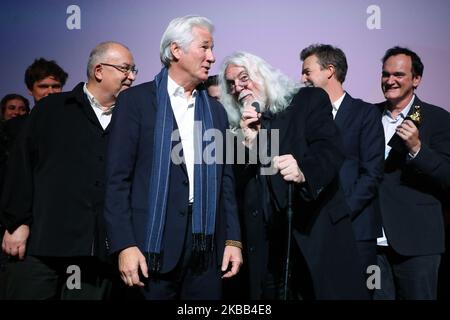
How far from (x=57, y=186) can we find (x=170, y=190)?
884 mm

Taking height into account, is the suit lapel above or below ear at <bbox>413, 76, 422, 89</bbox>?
below

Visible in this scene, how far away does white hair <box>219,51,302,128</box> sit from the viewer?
3.06 metres

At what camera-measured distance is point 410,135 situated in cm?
347

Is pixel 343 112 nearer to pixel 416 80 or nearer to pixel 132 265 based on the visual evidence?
pixel 416 80

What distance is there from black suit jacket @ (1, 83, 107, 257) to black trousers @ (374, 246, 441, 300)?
66.0 inches


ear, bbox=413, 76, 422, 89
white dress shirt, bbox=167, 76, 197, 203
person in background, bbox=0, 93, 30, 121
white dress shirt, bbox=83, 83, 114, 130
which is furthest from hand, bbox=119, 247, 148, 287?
person in background, bbox=0, 93, 30, 121

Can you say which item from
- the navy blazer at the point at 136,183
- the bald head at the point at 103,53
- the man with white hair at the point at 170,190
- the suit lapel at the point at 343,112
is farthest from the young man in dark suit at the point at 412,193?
the bald head at the point at 103,53

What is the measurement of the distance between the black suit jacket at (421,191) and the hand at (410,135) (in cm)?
4

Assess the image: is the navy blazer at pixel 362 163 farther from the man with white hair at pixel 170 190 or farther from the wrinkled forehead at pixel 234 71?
the man with white hair at pixel 170 190

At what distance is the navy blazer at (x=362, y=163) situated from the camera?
3436 mm

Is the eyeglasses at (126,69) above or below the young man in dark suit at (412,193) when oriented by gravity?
above

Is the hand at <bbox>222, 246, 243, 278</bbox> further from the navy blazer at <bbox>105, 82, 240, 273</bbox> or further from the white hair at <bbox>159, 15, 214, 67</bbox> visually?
the white hair at <bbox>159, 15, 214, 67</bbox>

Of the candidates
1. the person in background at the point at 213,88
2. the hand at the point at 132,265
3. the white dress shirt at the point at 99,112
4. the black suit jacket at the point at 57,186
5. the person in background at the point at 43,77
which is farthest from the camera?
the person in background at the point at 213,88
